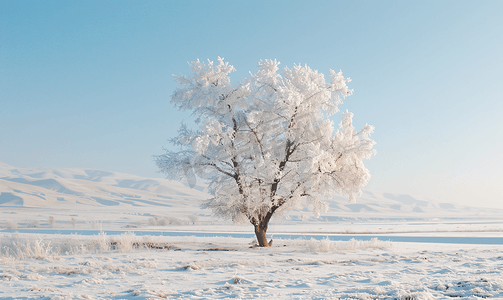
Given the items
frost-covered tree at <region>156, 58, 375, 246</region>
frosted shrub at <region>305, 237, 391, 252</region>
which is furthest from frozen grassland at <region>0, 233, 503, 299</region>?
frost-covered tree at <region>156, 58, 375, 246</region>

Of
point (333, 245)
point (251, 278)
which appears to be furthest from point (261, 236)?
point (251, 278)

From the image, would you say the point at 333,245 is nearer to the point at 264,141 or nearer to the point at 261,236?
the point at 261,236

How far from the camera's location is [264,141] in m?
16.0

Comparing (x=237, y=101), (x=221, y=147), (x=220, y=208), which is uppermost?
(x=237, y=101)

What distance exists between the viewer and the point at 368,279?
6988 millimetres

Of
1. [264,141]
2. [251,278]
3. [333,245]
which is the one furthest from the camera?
[264,141]

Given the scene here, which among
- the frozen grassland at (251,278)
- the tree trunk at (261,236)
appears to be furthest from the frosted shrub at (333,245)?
the tree trunk at (261,236)

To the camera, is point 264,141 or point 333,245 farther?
point 264,141

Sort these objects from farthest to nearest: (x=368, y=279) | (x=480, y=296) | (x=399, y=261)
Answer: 1. (x=399, y=261)
2. (x=368, y=279)
3. (x=480, y=296)

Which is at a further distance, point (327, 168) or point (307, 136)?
point (307, 136)

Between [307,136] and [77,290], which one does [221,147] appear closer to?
[307,136]

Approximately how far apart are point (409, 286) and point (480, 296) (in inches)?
41.0

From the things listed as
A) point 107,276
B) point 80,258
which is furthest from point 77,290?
point 80,258

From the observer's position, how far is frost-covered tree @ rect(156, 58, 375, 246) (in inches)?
573
